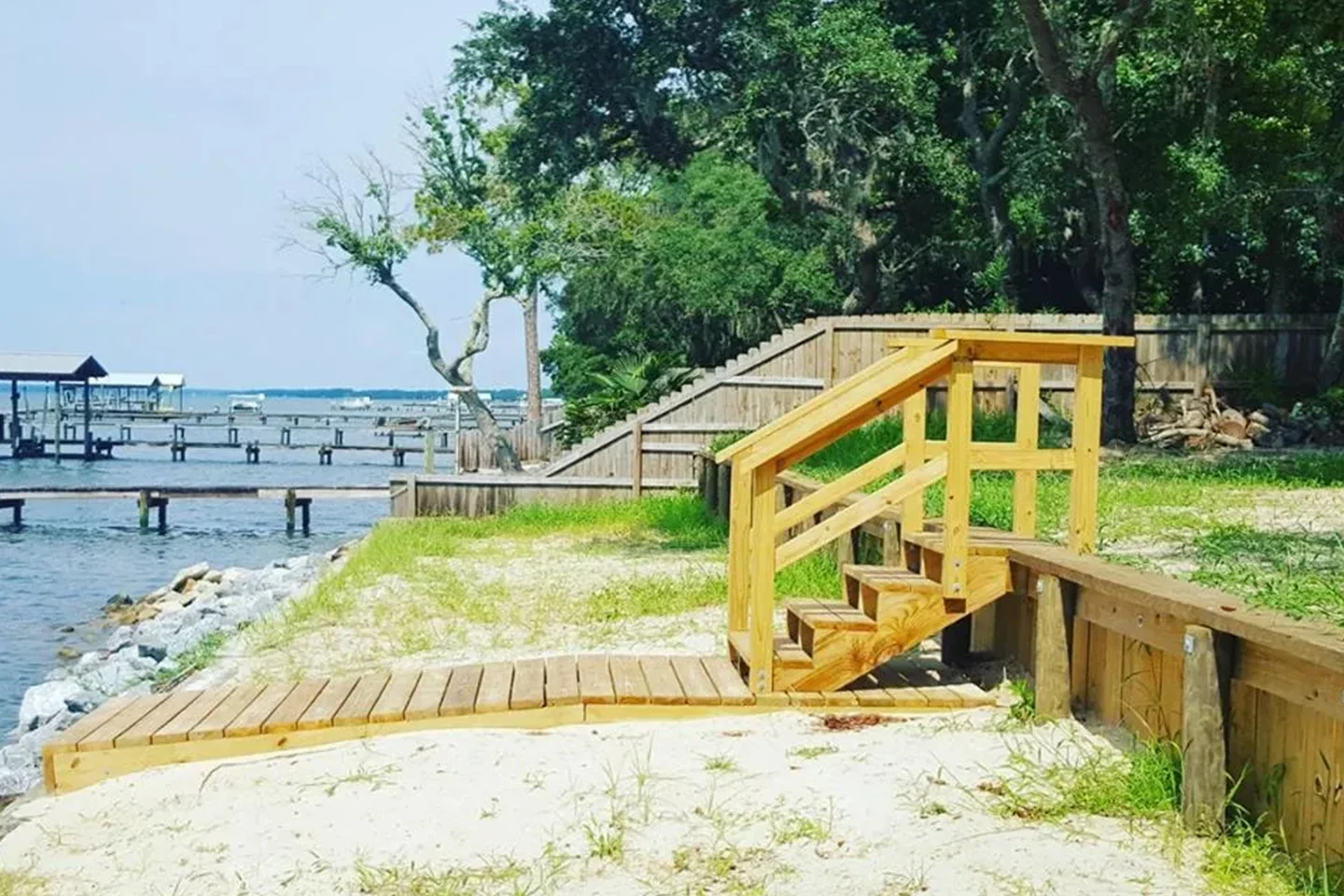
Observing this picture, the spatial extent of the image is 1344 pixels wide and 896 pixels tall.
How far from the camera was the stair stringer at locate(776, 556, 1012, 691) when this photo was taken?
22.9 feet

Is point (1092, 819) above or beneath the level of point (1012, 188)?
beneath

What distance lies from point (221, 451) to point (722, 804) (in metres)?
73.7

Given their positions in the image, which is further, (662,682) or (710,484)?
(710,484)

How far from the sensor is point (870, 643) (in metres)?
7.02

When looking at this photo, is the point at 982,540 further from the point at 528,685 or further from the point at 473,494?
the point at 473,494

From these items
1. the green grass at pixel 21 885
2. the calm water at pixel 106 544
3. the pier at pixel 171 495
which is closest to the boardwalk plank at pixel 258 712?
the green grass at pixel 21 885

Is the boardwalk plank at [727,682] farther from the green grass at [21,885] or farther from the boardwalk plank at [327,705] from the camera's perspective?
the green grass at [21,885]

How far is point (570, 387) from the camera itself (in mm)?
47031

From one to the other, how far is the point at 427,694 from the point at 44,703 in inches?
276

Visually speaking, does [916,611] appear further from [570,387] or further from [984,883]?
[570,387]

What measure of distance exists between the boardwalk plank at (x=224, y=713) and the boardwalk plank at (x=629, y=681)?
1728 millimetres

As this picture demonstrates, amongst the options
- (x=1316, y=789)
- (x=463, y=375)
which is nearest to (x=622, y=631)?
(x=1316, y=789)

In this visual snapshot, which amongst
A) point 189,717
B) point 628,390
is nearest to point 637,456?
point 628,390

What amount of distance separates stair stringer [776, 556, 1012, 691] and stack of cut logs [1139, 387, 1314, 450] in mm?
12634
